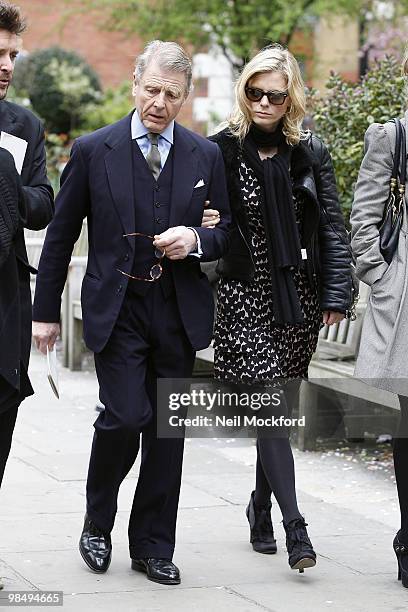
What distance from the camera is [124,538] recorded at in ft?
18.3

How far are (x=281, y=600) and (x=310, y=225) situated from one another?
1.51m

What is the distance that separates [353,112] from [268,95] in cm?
330

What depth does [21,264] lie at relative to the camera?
4500 millimetres

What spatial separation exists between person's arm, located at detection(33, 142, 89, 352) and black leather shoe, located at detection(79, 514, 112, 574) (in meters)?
0.72

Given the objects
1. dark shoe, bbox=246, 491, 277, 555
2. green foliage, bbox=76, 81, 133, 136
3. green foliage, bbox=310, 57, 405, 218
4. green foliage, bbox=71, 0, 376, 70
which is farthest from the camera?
green foliage, bbox=76, 81, 133, 136

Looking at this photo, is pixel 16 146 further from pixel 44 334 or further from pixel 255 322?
pixel 255 322

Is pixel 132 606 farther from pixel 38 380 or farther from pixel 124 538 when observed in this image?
pixel 38 380

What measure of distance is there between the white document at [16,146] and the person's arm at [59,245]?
0.39 meters

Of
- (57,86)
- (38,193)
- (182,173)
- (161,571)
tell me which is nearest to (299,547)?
(161,571)

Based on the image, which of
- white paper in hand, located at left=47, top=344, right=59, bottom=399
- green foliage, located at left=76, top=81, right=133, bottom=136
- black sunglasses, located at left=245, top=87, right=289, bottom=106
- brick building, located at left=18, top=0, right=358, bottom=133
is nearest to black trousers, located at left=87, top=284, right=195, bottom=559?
white paper in hand, located at left=47, top=344, right=59, bottom=399

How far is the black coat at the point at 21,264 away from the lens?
4367 millimetres

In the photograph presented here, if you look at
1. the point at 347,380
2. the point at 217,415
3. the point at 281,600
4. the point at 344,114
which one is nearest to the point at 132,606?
the point at 281,600

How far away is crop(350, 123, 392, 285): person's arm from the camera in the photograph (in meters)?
4.97

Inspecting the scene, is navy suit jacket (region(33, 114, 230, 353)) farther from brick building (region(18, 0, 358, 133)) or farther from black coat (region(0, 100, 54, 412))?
brick building (region(18, 0, 358, 133))
